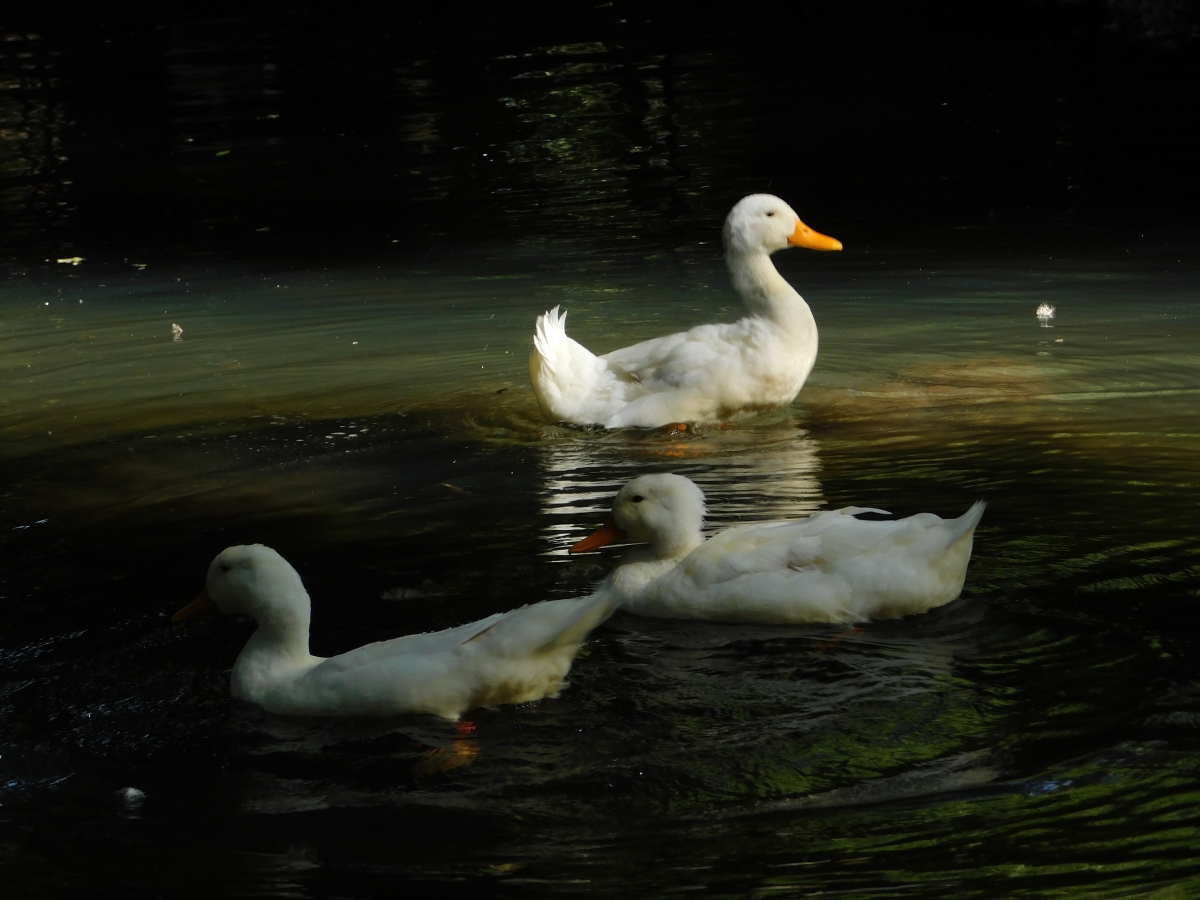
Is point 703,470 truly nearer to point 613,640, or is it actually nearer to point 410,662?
point 613,640

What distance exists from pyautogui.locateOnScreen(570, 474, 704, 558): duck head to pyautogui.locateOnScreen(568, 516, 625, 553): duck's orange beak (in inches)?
2.6

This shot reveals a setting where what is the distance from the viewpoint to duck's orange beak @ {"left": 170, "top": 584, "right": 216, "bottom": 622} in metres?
5.58

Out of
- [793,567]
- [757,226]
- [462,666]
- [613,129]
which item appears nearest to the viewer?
[462,666]

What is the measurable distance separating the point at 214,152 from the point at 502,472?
467 inches

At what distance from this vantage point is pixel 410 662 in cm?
497

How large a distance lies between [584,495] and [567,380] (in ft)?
4.69

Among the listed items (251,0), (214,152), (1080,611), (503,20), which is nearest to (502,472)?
(1080,611)

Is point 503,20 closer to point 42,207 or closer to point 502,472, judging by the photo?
point 42,207

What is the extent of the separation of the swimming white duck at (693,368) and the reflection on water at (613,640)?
152 mm

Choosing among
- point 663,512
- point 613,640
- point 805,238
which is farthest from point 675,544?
point 805,238

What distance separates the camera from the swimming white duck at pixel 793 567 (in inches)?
219

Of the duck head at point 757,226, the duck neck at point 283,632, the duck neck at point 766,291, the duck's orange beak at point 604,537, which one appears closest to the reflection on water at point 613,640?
the duck's orange beak at point 604,537

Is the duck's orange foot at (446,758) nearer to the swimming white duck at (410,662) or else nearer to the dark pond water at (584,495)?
the dark pond water at (584,495)

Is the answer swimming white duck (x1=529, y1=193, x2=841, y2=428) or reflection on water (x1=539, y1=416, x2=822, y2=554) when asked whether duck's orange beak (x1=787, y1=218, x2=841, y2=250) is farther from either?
reflection on water (x1=539, y1=416, x2=822, y2=554)
